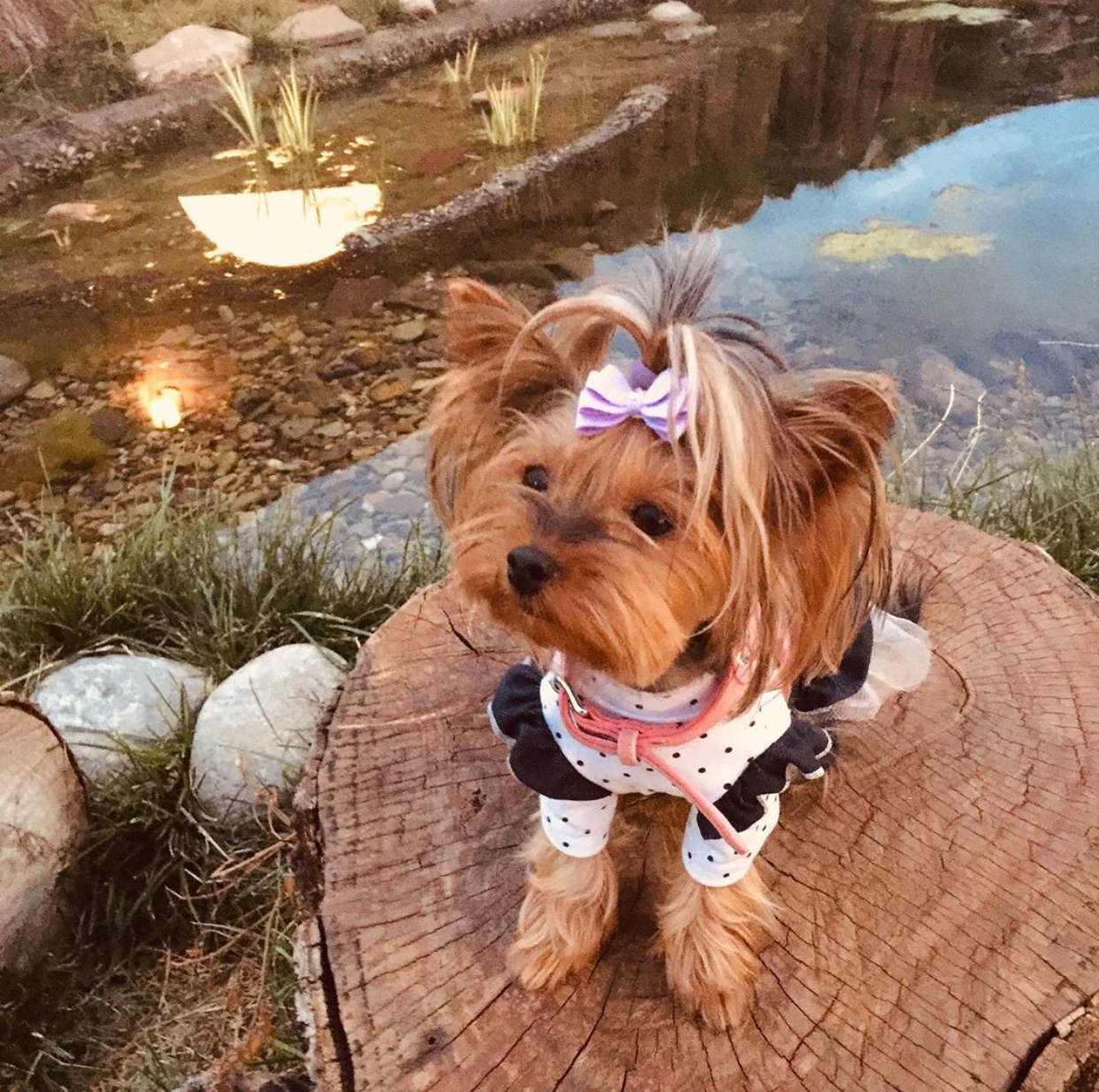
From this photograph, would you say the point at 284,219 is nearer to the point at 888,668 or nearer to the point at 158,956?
the point at 158,956

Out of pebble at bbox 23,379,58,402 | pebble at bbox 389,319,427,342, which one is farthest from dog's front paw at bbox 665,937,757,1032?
pebble at bbox 23,379,58,402

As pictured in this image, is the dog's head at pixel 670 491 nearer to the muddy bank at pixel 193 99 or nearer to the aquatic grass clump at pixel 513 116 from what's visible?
the aquatic grass clump at pixel 513 116

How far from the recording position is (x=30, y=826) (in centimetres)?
207

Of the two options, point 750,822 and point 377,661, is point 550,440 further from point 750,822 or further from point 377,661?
point 377,661

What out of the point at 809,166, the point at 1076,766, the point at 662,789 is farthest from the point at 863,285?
the point at 662,789

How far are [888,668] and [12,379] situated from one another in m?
3.81

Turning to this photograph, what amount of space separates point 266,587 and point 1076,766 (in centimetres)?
201

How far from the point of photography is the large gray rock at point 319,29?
24.7 feet

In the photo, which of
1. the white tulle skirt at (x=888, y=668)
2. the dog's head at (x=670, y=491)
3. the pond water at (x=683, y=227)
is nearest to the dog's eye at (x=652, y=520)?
the dog's head at (x=670, y=491)

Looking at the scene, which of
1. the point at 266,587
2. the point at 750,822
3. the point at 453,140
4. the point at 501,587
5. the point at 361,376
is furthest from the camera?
the point at 453,140

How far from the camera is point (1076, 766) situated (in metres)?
1.65

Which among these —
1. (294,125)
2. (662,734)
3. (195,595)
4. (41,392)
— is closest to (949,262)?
(294,125)

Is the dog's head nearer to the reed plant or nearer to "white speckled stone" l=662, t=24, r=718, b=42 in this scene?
the reed plant

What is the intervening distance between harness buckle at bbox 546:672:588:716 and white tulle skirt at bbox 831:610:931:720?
50 centimetres
